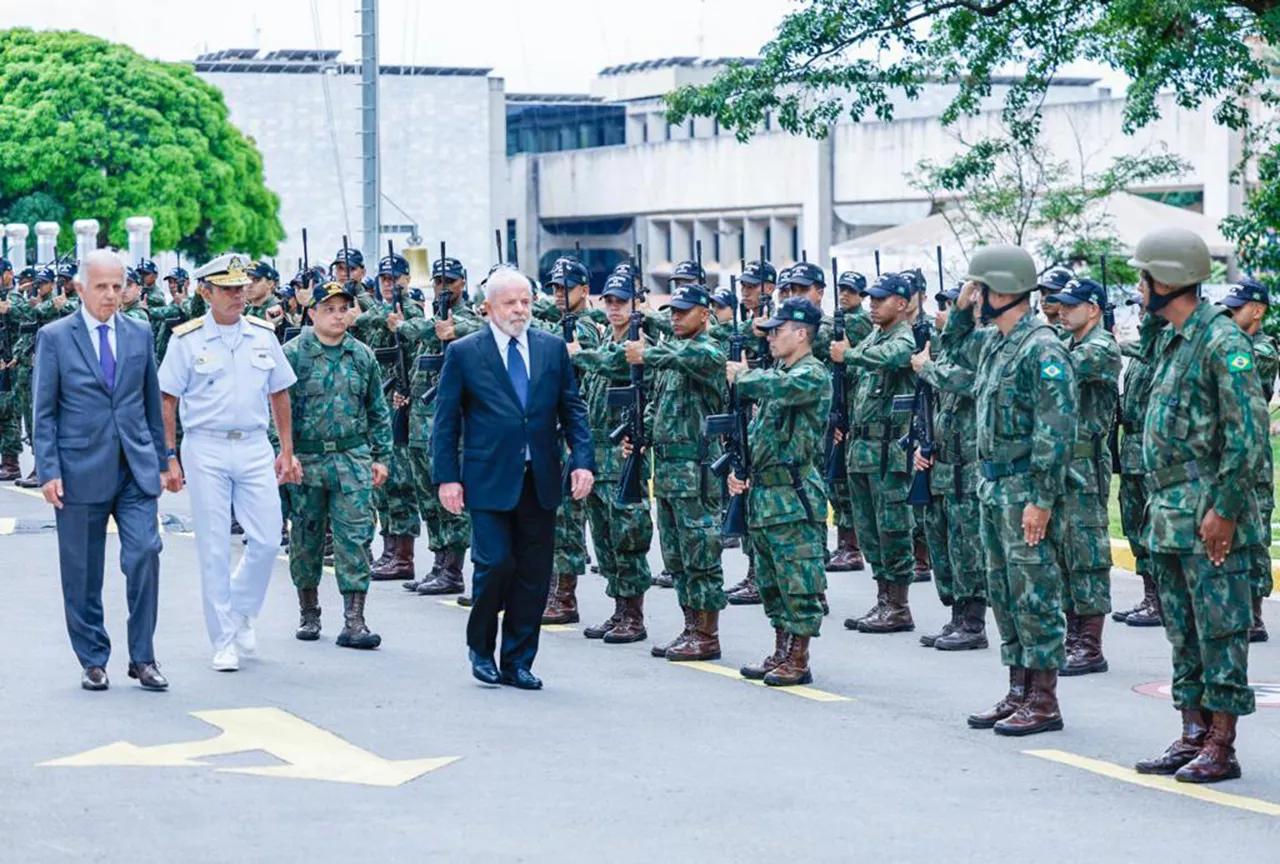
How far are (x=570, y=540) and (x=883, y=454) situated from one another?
1774 mm

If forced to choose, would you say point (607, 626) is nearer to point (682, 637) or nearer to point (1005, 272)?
point (682, 637)

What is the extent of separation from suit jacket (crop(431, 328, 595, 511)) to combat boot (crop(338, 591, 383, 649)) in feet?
4.80

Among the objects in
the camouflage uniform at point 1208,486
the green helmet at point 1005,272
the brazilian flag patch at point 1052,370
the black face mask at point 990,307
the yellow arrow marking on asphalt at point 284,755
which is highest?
the green helmet at point 1005,272

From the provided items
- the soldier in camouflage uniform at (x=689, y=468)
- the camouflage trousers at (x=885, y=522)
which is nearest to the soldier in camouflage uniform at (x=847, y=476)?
the camouflage trousers at (x=885, y=522)

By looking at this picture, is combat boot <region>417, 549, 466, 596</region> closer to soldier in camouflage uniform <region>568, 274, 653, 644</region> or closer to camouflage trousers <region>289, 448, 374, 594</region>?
soldier in camouflage uniform <region>568, 274, 653, 644</region>

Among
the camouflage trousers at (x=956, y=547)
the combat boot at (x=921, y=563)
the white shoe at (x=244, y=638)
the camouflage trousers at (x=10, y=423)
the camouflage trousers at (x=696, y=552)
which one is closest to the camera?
the white shoe at (x=244, y=638)

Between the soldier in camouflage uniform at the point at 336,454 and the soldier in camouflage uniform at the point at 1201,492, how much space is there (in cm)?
465

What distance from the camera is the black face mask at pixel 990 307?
9688 millimetres

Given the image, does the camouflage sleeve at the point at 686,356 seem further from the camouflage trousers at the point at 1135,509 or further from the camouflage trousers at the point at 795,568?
the camouflage trousers at the point at 1135,509

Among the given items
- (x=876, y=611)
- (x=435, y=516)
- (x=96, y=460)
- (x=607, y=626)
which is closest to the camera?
(x=96, y=460)

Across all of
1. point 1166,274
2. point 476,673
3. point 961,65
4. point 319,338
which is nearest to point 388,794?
point 476,673

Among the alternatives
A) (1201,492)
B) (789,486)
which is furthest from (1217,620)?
(789,486)

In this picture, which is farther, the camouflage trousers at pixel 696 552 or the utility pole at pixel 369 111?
the utility pole at pixel 369 111

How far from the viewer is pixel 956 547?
1203 cm
